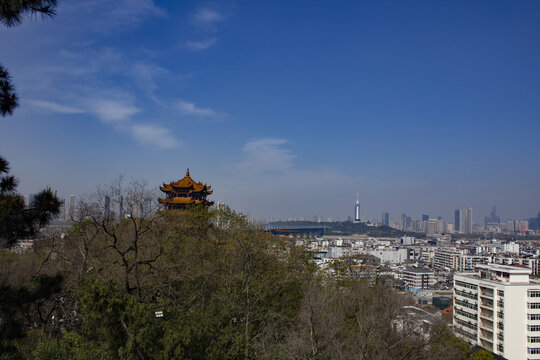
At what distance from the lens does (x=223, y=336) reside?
666 cm

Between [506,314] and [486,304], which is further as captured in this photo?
[486,304]

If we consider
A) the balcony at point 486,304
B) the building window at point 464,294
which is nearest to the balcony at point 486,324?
the balcony at point 486,304

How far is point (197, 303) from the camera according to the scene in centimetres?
812

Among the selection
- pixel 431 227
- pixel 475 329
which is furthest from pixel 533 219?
pixel 475 329

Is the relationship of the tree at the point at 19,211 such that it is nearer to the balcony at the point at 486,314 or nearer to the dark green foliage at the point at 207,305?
the dark green foliage at the point at 207,305

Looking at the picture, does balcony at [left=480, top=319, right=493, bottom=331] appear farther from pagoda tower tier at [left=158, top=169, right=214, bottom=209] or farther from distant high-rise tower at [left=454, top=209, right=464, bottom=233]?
distant high-rise tower at [left=454, top=209, right=464, bottom=233]

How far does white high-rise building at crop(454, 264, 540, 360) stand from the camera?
54.7 ft

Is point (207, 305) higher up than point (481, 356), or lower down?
higher up

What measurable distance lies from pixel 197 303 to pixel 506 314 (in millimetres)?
15072

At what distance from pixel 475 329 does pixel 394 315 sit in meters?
14.8

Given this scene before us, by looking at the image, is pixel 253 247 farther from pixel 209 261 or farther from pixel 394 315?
pixel 394 315

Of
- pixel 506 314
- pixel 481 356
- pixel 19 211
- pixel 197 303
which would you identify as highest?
pixel 19 211

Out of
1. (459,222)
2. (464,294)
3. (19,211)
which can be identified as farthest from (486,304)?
(459,222)

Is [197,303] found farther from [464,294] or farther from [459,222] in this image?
[459,222]
